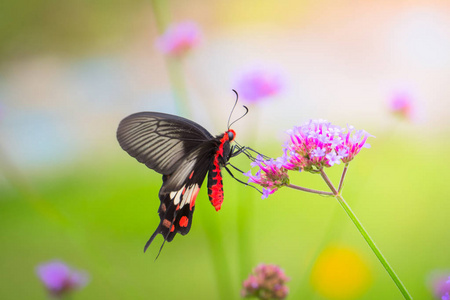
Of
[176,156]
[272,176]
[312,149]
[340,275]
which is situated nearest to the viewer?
[312,149]

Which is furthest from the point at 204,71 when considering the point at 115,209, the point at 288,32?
the point at 115,209

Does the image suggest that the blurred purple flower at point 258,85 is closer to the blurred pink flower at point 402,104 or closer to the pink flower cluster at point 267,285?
the blurred pink flower at point 402,104

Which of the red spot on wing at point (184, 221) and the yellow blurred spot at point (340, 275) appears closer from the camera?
the red spot on wing at point (184, 221)

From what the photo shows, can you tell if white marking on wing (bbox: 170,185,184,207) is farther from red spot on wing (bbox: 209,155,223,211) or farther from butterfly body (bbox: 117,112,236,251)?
red spot on wing (bbox: 209,155,223,211)

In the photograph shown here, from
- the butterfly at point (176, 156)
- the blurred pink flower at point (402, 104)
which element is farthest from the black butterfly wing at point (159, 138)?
the blurred pink flower at point (402, 104)

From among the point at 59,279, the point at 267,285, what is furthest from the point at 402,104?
the point at 59,279

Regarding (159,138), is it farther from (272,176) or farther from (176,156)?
(272,176)
